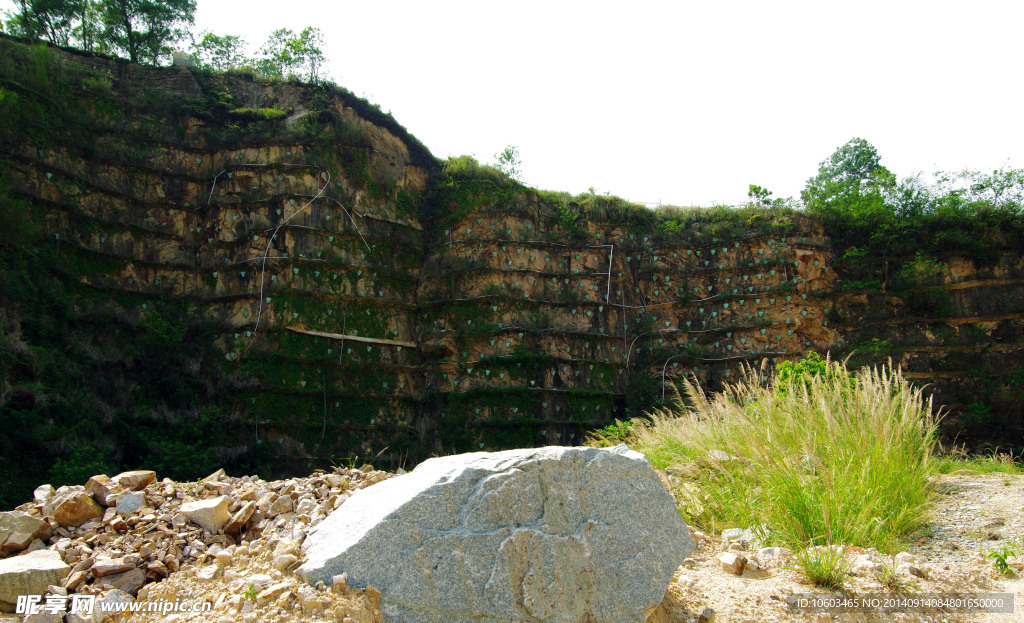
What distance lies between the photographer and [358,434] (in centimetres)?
1356

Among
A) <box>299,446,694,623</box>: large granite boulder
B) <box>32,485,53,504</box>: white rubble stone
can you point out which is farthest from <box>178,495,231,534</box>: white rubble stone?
<box>32,485,53,504</box>: white rubble stone

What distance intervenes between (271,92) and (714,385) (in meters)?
13.3

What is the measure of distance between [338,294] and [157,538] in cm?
946

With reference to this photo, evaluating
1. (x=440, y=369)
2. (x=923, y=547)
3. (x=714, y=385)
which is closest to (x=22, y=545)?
(x=923, y=547)

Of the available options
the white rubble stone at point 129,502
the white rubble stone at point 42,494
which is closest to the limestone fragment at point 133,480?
the white rubble stone at point 129,502

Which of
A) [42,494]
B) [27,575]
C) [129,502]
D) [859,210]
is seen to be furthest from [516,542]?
[859,210]

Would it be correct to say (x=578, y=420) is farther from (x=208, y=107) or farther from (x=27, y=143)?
(x=27, y=143)

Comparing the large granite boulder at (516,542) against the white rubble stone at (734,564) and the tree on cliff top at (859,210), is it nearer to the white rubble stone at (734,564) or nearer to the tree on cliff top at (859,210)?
the white rubble stone at (734,564)

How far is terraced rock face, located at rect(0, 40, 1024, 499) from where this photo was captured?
11992 mm

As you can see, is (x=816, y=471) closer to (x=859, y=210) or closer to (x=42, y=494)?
(x=42, y=494)

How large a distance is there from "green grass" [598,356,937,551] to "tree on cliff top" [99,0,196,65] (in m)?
17.3

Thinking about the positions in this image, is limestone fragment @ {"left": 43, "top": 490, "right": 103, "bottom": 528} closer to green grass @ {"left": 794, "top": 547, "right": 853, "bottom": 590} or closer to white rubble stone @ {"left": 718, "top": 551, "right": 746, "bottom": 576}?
white rubble stone @ {"left": 718, "top": 551, "right": 746, "bottom": 576}

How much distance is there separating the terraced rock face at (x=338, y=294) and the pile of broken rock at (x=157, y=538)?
5623 mm

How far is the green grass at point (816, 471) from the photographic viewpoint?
4.81 m
